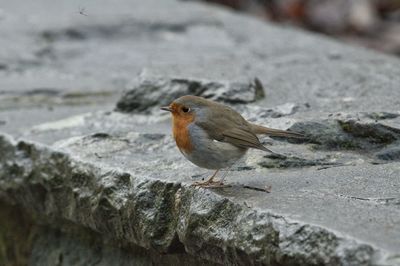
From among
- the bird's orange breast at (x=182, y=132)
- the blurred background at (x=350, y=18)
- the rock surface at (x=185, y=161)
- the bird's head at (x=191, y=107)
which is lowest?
the blurred background at (x=350, y=18)

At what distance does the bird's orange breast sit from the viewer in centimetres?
314

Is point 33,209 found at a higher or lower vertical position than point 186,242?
lower

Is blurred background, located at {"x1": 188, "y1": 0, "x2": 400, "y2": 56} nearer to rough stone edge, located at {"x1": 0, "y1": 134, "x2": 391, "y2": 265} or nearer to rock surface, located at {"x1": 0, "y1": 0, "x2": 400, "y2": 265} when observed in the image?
rock surface, located at {"x1": 0, "y1": 0, "x2": 400, "y2": 265}

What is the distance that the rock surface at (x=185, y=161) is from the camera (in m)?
2.55

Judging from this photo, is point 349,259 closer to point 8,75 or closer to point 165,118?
point 165,118

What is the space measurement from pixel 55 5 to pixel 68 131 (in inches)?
119

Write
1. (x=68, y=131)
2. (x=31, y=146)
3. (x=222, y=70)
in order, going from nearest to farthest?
(x=31, y=146) → (x=68, y=131) → (x=222, y=70)

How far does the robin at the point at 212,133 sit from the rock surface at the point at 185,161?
9 centimetres

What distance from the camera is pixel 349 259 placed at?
2.18 metres

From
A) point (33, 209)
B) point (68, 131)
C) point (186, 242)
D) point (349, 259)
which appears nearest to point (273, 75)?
point (68, 131)

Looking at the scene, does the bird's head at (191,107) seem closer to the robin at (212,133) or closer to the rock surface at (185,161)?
the robin at (212,133)

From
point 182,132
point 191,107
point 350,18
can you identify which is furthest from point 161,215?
point 350,18

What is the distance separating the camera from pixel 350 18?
25.5ft

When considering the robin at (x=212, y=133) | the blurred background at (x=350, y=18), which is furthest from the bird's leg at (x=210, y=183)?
the blurred background at (x=350, y=18)
